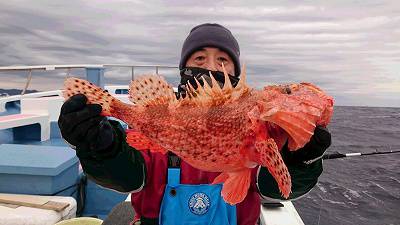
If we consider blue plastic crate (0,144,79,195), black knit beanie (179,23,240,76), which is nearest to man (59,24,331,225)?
black knit beanie (179,23,240,76)

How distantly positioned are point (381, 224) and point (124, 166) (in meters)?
12.8

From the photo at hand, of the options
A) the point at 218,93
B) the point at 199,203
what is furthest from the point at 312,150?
the point at 199,203

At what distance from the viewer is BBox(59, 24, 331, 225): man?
2.88 metres

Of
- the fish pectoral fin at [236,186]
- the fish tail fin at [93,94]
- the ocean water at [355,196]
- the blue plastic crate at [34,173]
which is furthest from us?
the ocean water at [355,196]

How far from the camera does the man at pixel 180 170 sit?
2.88 metres

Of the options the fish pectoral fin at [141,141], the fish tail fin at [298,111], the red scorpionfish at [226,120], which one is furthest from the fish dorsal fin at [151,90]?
the fish tail fin at [298,111]

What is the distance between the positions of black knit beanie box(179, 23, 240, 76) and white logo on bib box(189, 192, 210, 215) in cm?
152

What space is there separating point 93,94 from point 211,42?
1.64 metres

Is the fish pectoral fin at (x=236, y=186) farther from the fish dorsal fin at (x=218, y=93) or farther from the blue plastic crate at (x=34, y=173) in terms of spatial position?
the blue plastic crate at (x=34, y=173)

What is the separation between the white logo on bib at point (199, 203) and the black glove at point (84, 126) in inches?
41.6

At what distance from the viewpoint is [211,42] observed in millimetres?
3844

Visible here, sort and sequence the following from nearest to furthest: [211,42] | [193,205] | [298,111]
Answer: [298,111]
[193,205]
[211,42]

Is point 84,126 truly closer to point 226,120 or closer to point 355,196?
point 226,120

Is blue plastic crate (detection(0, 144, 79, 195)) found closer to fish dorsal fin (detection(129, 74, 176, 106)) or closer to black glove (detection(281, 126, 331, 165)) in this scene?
fish dorsal fin (detection(129, 74, 176, 106))
